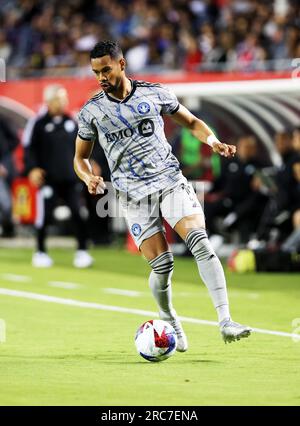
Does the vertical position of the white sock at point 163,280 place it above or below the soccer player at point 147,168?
below

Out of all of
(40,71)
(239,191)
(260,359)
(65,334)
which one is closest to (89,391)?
(260,359)

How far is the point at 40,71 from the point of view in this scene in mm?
26062

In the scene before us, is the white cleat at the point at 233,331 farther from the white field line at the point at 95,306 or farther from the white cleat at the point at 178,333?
the white field line at the point at 95,306

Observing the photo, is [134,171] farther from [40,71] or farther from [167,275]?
[40,71]

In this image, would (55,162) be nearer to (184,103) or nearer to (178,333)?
(184,103)

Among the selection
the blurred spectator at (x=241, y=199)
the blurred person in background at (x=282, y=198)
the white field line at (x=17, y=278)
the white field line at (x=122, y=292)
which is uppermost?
the blurred spectator at (x=241, y=199)

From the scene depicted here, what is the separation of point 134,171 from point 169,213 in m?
0.41

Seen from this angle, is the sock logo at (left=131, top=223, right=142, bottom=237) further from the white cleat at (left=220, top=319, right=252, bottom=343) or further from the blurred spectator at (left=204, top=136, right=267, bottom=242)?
the blurred spectator at (left=204, top=136, right=267, bottom=242)

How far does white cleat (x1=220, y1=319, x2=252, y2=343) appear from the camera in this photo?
879 centimetres

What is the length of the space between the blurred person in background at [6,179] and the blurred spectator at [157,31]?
7.34 ft

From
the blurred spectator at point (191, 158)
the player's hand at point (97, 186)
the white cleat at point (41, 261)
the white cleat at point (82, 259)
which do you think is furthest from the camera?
the blurred spectator at point (191, 158)

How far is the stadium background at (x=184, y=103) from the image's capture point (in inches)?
391

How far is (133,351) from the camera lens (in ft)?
31.6

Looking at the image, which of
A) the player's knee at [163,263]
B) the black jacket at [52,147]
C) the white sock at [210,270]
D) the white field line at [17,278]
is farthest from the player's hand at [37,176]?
the white sock at [210,270]
